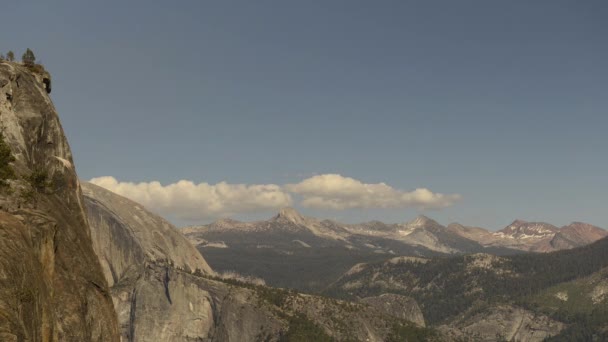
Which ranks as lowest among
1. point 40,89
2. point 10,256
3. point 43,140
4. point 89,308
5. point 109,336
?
point 109,336

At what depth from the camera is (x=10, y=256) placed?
2720 centimetres

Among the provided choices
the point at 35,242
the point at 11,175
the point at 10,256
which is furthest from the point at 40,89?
the point at 10,256

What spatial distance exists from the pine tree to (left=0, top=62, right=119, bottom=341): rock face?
2.11 meters

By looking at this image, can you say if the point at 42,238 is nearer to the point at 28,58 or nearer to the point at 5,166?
the point at 5,166

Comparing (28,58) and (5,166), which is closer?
(5,166)

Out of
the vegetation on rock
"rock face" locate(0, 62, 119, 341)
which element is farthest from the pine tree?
the vegetation on rock

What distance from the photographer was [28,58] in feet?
215

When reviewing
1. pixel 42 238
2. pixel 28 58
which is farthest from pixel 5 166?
pixel 28 58

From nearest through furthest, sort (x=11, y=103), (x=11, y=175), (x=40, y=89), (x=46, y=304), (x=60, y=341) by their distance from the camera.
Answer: (x=46, y=304)
(x=60, y=341)
(x=11, y=175)
(x=11, y=103)
(x=40, y=89)

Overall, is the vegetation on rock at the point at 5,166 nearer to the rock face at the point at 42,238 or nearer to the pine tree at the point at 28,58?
the rock face at the point at 42,238

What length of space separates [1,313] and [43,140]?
35447 mm

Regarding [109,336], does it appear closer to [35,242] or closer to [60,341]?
[60,341]

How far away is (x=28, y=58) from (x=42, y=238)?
39.7 m

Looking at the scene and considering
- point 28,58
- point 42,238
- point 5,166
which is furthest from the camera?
point 28,58
